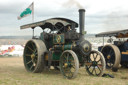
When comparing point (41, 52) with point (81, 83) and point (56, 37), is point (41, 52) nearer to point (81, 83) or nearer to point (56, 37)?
point (56, 37)

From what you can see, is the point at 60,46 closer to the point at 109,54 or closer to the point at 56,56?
the point at 56,56

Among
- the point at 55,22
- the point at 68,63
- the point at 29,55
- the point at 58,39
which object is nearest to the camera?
the point at 68,63

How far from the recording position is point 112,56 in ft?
32.5

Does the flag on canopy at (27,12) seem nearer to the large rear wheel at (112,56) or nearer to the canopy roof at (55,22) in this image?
the canopy roof at (55,22)

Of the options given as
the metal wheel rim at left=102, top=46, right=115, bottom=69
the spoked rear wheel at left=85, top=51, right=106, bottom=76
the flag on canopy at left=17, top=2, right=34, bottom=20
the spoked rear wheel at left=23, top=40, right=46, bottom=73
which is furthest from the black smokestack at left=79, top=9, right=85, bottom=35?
the flag on canopy at left=17, top=2, right=34, bottom=20

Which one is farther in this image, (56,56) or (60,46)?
(56,56)

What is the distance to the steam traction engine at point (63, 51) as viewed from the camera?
6867 mm

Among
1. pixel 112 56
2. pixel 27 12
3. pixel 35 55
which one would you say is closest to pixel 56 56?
pixel 35 55

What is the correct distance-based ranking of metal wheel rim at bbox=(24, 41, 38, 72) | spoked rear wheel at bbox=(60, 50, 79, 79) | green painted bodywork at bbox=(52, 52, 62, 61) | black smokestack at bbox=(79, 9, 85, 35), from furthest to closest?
metal wheel rim at bbox=(24, 41, 38, 72) < green painted bodywork at bbox=(52, 52, 62, 61) < black smokestack at bbox=(79, 9, 85, 35) < spoked rear wheel at bbox=(60, 50, 79, 79)

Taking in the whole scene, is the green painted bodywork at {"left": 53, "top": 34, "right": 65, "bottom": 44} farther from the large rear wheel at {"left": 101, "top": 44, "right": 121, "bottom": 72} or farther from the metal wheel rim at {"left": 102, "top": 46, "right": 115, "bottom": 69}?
the metal wheel rim at {"left": 102, "top": 46, "right": 115, "bottom": 69}

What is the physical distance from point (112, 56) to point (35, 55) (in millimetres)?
4289

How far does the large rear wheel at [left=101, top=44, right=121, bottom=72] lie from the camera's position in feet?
29.1

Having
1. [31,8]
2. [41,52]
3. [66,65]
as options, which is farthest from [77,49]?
[31,8]

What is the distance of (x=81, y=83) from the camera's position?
563 centimetres
